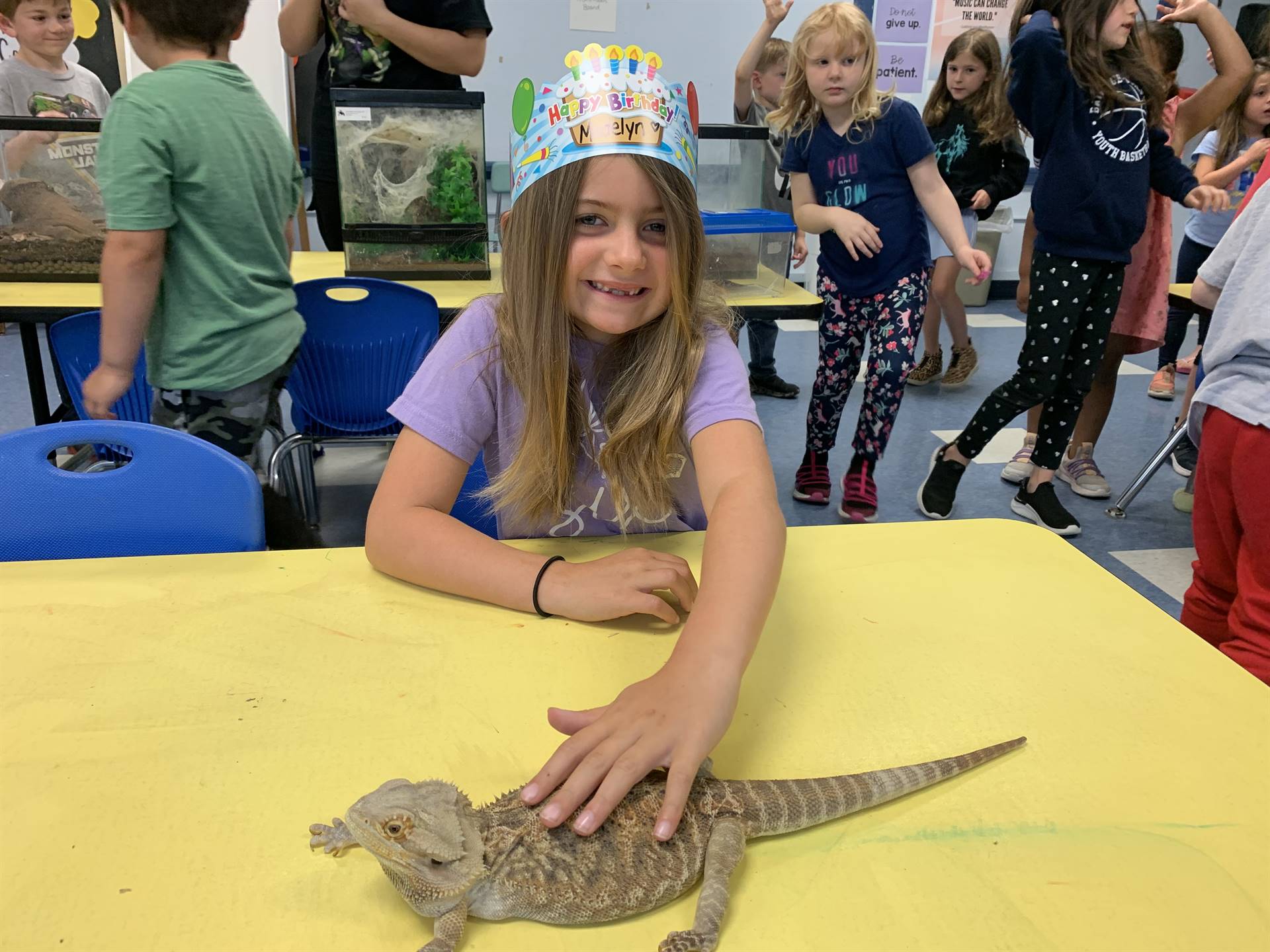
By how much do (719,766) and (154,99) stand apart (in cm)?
196

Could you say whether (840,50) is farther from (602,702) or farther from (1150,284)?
(602,702)

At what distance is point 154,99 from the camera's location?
1983 millimetres

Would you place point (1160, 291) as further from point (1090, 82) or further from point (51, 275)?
point (51, 275)

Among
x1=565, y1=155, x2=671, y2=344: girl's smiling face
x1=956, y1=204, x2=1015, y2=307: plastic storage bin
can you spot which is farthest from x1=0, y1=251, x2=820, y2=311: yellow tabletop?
x1=956, y1=204, x2=1015, y2=307: plastic storage bin

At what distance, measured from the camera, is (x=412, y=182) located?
3055 millimetres

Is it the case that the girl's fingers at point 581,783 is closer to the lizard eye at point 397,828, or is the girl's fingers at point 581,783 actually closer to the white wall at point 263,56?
the lizard eye at point 397,828

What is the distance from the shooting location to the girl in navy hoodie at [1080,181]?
2756mm

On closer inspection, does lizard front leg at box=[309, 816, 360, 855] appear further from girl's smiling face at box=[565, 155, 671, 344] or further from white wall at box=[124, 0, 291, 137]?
white wall at box=[124, 0, 291, 137]

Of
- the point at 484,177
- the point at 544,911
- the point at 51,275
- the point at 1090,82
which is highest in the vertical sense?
the point at 1090,82

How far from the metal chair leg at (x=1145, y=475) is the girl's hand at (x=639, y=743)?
317 centimetres

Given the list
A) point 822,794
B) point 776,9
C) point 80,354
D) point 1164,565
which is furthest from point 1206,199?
point 80,354

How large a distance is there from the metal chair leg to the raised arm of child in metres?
2.43

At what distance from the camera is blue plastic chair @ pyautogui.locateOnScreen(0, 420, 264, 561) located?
1.36 metres

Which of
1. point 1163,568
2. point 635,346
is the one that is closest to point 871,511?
point 1163,568
